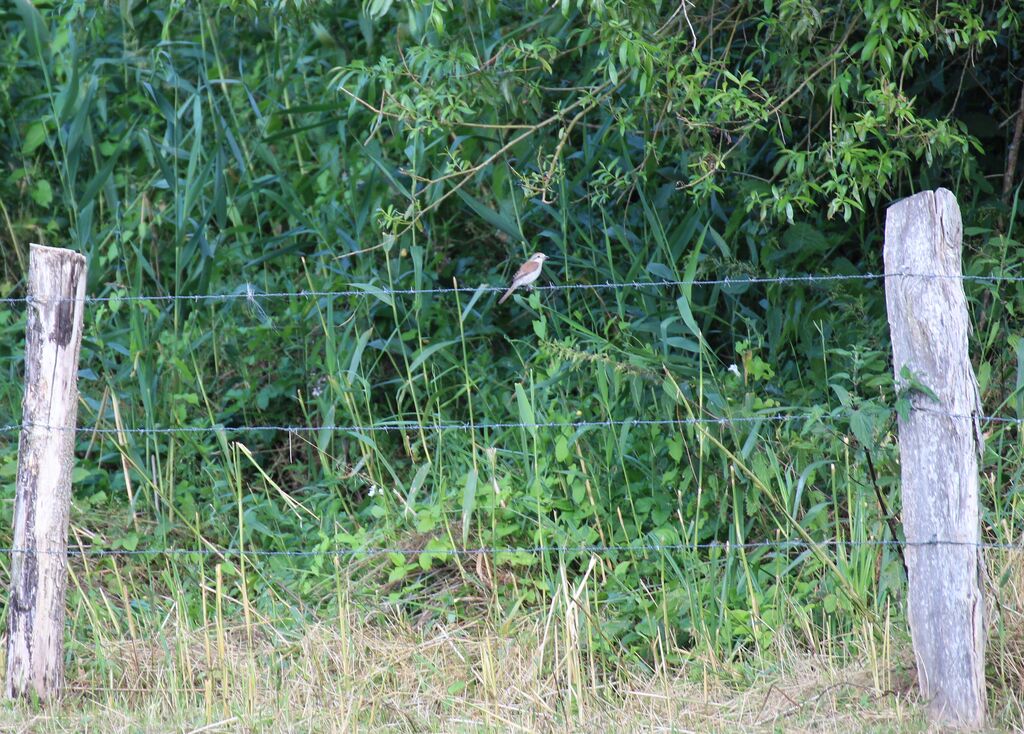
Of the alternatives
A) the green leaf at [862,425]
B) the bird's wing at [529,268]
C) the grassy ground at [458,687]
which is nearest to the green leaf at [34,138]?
the bird's wing at [529,268]

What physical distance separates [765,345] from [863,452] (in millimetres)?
1785

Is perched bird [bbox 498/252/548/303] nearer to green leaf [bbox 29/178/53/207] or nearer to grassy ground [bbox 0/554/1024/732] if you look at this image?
grassy ground [bbox 0/554/1024/732]

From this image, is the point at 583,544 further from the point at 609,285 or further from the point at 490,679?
the point at 609,285

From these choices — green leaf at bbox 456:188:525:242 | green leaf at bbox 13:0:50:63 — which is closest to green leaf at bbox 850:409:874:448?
green leaf at bbox 456:188:525:242

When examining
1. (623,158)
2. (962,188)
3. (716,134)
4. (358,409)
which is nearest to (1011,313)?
(962,188)

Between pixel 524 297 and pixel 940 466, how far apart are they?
2.73 meters

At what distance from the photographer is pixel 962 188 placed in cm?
567

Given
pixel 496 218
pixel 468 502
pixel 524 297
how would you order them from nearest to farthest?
pixel 468 502, pixel 496 218, pixel 524 297

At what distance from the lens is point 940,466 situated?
11.3 feet

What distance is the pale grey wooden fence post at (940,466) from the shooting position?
3.44 meters

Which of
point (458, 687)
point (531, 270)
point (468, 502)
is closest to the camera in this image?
point (458, 687)

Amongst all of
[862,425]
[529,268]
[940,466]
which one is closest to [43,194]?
[529,268]

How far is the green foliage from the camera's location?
4.44 meters

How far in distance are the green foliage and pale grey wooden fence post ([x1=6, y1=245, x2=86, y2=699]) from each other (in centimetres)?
61
